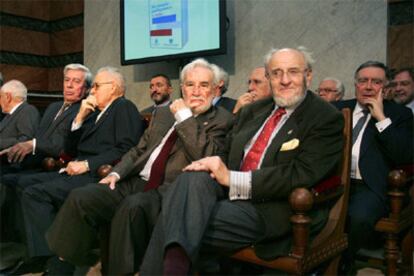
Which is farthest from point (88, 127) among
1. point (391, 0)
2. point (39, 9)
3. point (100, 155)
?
point (39, 9)

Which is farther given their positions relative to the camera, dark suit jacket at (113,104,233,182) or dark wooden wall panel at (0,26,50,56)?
dark wooden wall panel at (0,26,50,56)

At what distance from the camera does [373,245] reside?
2.24m

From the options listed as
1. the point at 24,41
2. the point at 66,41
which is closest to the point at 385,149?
the point at 66,41

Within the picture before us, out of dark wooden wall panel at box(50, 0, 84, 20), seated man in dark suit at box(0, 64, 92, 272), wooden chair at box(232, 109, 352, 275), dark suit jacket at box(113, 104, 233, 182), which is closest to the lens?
wooden chair at box(232, 109, 352, 275)

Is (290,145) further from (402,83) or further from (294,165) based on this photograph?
(402,83)

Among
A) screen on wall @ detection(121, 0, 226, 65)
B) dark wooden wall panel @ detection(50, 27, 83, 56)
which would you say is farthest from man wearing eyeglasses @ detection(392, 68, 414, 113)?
dark wooden wall panel @ detection(50, 27, 83, 56)

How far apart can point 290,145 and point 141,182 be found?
88 centimetres

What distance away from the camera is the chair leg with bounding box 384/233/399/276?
6.32ft

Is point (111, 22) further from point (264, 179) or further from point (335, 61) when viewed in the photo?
point (264, 179)

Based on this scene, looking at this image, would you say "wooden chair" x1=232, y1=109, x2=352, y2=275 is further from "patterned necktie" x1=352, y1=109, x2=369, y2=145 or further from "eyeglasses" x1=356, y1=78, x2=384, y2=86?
"eyeglasses" x1=356, y1=78, x2=384, y2=86

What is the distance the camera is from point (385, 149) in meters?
2.11

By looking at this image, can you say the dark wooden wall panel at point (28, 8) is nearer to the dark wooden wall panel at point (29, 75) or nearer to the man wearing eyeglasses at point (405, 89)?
the dark wooden wall panel at point (29, 75)

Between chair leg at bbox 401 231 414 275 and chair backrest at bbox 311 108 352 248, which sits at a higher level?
chair backrest at bbox 311 108 352 248

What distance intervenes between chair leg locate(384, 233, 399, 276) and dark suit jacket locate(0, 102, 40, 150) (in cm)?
246
